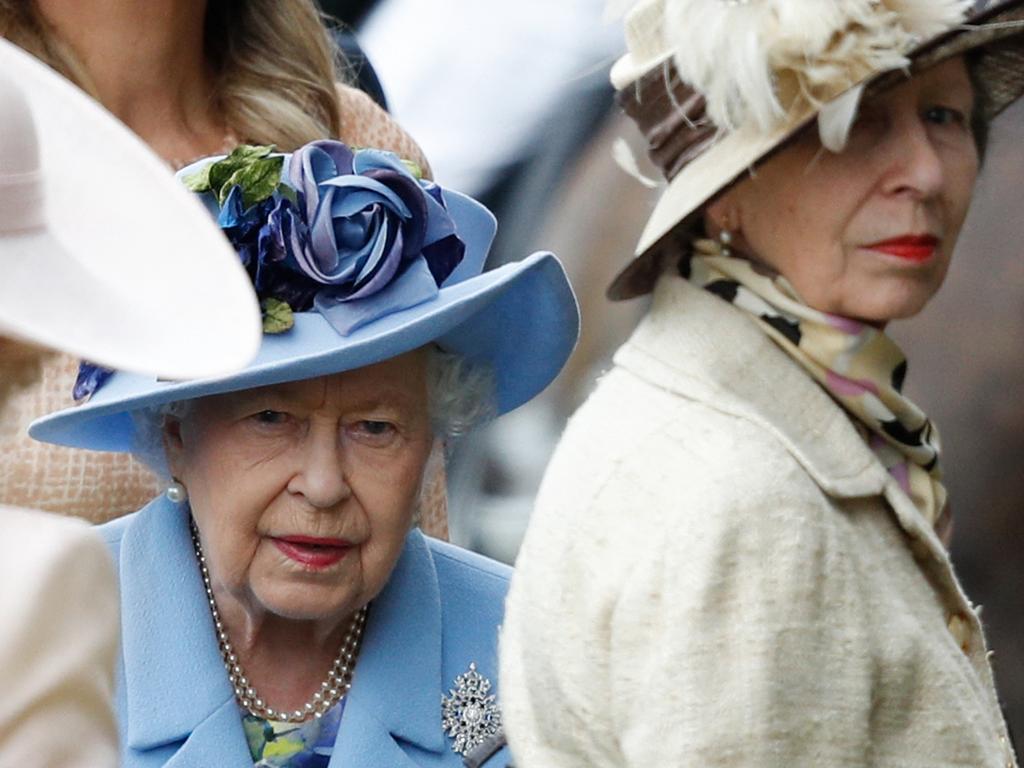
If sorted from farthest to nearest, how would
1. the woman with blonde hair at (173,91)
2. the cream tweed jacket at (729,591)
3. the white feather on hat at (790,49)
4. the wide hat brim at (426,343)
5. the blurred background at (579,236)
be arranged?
1. the blurred background at (579,236)
2. the woman with blonde hair at (173,91)
3. the wide hat brim at (426,343)
4. the white feather on hat at (790,49)
5. the cream tweed jacket at (729,591)

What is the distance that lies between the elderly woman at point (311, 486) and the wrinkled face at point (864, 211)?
0.56 m

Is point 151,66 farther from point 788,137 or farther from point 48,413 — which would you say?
point 788,137

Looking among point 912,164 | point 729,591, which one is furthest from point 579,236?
point 729,591

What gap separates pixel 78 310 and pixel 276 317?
1011mm

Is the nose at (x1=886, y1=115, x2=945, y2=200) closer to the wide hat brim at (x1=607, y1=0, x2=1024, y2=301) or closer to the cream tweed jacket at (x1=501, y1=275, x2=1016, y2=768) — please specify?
the wide hat brim at (x1=607, y1=0, x2=1024, y2=301)

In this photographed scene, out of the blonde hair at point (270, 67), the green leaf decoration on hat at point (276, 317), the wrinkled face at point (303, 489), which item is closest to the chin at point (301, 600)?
the wrinkled face at point (303, 489)

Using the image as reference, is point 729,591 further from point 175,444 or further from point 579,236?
point 579,236

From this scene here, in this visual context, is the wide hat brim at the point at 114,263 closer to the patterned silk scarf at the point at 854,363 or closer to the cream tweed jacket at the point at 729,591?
the cream tweed jacket at the point at 729,591

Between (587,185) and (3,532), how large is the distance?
281cm

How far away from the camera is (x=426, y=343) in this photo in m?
2.99

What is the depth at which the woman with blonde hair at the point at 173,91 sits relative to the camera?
3.14 m

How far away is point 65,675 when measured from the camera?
73.7 inches

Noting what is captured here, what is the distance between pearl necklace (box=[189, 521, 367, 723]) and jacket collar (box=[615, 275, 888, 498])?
786 mm

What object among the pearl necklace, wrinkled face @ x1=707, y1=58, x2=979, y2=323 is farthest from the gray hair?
wrinkled face @ x1=707, y1=58, x2=979, y2=323
